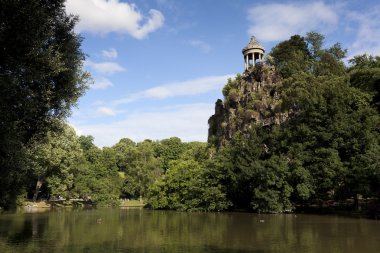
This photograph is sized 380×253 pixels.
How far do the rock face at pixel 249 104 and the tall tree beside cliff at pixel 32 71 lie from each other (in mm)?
46479

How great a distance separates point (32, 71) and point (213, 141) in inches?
2446

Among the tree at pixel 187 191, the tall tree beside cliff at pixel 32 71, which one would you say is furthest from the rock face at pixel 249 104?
the tall tree beside cliff at pixel 32 71

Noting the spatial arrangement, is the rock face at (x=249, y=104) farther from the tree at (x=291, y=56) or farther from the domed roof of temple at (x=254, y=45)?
the domed roof of temple at (x=254, y=45)

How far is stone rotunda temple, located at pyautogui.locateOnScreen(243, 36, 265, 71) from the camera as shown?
78062 millimetres

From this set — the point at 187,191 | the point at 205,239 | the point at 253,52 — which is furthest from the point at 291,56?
the point at 205,239

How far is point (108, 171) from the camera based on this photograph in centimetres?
9288

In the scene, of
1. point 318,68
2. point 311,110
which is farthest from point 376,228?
point 318,68

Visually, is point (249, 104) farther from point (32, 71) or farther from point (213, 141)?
point (32, 71)

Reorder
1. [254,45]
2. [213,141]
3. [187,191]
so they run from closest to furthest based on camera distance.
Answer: [187,191], [213,141], [254,45]

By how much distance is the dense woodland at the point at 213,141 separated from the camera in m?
15.3

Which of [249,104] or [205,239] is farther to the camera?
[249,104]

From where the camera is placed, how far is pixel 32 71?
15.2 meters

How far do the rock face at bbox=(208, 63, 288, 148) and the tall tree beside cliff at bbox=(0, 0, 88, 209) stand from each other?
46.5 metres

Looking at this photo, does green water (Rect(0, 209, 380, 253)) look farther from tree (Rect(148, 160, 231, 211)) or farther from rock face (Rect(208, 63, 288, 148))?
rock face (Rect(208, 63, 288, 148))
